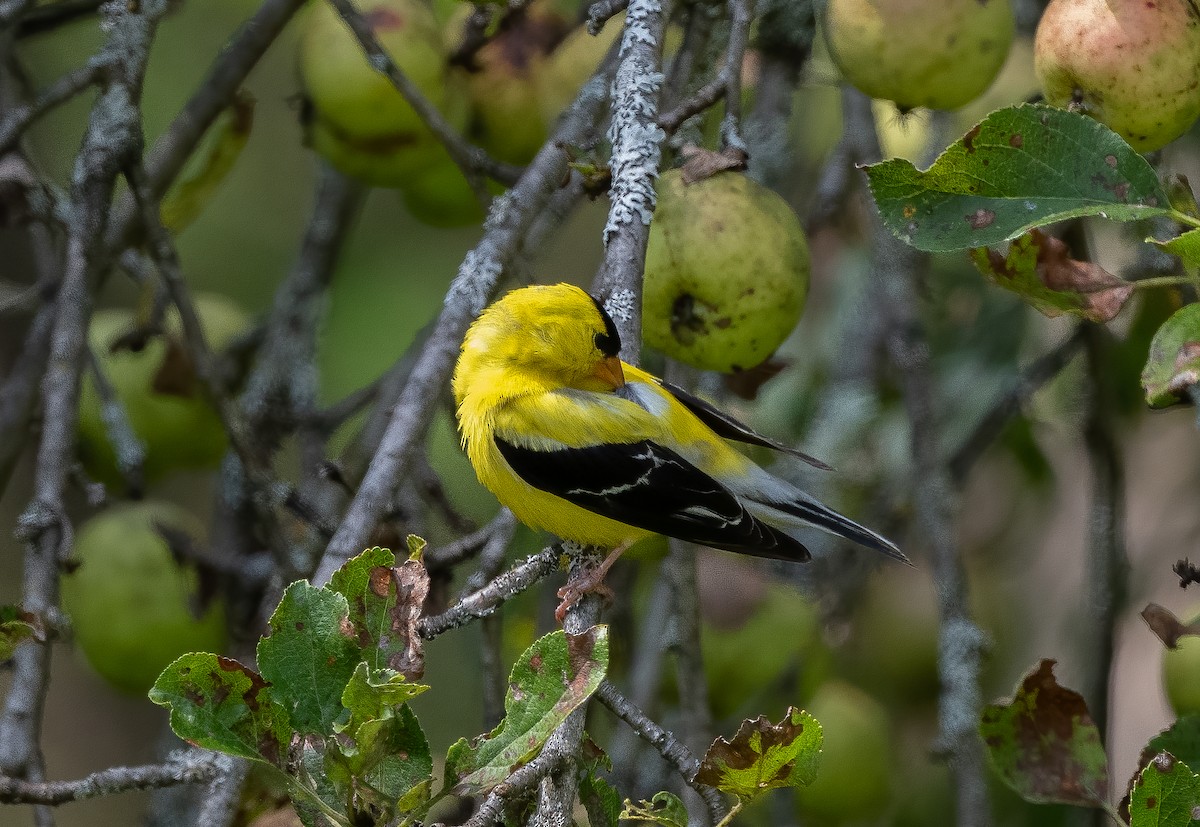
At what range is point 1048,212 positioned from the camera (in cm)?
173

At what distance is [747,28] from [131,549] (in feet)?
5.13

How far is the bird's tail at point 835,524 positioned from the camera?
249 centimetres

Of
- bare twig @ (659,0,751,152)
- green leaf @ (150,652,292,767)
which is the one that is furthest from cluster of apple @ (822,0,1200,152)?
green leaf @ (150,652,292,767)

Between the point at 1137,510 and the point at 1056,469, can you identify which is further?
the point at 1137,510

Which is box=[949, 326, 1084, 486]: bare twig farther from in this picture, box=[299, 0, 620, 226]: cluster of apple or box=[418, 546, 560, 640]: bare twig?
box=[418, 546, 560, 640]: bare twig

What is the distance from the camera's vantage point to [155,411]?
114 inches

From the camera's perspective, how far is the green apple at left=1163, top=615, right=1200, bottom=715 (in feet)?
6.91

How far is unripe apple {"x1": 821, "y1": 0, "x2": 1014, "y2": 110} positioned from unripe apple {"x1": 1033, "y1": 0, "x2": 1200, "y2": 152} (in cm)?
22

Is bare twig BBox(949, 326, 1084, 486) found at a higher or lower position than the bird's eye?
lower

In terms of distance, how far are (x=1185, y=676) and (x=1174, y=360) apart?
0.80 meters

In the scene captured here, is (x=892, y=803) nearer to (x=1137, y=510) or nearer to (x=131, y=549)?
(x=1137, y=510)

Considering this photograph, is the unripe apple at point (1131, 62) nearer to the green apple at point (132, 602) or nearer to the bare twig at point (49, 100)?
the bare twig at point (49, 100)

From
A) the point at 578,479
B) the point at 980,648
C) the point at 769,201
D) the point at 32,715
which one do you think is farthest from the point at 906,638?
the point at 32,715

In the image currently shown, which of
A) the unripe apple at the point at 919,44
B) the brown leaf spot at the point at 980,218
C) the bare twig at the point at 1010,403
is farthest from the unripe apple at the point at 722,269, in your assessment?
the bare twig at the point at 1010,403
